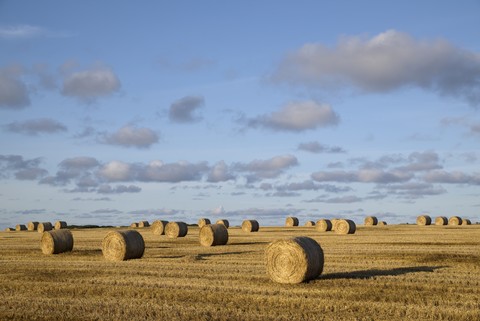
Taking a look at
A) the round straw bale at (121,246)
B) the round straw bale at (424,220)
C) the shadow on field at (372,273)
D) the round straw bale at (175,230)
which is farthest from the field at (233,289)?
the round straw bale at (424,220)

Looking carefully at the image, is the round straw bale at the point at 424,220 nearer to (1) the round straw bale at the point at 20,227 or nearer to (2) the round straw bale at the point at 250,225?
(2) the round straw bale at the point at 250,225

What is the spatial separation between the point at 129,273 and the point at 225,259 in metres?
5.29

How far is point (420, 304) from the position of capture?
13680 mm

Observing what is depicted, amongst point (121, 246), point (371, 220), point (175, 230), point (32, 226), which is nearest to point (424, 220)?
point (371, 220)

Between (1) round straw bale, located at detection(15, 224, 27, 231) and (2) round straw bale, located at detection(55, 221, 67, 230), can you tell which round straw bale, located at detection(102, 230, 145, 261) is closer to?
(2) round straw bale, located at detection(55, 221, 67, 230)

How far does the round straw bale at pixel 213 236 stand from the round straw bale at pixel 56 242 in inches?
282

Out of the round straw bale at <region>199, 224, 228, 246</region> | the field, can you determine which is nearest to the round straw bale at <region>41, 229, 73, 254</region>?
the field

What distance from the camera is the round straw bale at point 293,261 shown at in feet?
57.6

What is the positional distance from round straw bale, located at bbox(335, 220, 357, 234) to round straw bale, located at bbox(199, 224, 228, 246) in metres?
13.2

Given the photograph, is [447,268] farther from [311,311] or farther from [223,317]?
[223,317]

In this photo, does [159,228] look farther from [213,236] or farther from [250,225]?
[213,236]

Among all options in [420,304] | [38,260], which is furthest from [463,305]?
[38,260]

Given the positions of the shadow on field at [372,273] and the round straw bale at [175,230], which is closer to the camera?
the shadow on field at [372,273]

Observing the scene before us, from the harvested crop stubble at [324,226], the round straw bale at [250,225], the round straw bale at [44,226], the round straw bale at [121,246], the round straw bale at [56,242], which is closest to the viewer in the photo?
the round straw bale at [121,246]
